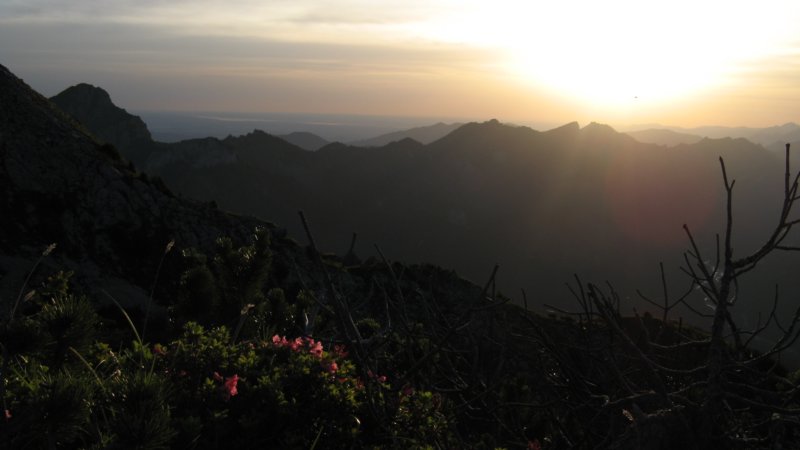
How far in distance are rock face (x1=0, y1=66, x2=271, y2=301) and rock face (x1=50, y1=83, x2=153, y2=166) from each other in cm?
16862

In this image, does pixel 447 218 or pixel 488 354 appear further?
pixel 447 218

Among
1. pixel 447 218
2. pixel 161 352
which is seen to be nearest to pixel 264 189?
pixel 447 218

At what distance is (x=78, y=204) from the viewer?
3036 centimetres

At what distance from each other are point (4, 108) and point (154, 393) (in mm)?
40070

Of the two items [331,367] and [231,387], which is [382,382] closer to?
[331,367]

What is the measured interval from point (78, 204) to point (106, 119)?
191775 mm

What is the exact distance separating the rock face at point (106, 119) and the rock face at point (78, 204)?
169 m

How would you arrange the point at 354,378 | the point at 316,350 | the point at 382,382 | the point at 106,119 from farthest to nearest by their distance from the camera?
the point at 106,119 < the point at 354,378 < the point at 316,350 < the point at 382,382

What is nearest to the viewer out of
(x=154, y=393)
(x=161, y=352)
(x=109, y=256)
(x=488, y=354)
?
(x=154, y=393)

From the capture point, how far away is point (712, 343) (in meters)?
2.57

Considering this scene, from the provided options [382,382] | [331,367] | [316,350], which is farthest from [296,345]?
[382,382]

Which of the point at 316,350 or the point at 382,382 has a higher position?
the point at 316,350

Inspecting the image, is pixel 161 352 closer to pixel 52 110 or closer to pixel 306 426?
pixel 306 426

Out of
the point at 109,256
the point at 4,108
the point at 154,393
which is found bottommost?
the point at 109,256
